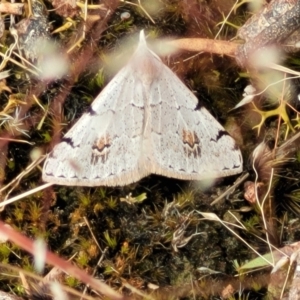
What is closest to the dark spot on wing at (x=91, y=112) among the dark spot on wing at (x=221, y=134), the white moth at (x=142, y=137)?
the white moth at (x=142, y=137)

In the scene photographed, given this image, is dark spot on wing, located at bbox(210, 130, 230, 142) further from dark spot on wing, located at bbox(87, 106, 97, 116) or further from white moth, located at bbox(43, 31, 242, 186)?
dark spot on wing, located at bbox(87, 106, 97, 116)

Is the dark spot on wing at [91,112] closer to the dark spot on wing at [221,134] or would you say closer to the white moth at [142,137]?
the white moth at [142,137]

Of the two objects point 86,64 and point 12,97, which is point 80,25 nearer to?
point 86,64

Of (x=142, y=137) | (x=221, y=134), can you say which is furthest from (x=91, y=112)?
(x=221, y=134)

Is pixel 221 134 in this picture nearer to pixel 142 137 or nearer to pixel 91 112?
pixel 142 137

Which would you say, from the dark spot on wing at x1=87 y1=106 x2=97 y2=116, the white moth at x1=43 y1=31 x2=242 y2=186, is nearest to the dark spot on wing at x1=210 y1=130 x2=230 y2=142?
the white moth at x1=43 y1=31 x2=242 y2=186

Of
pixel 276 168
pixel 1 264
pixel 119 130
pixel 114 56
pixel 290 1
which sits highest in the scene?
pixel 290 1

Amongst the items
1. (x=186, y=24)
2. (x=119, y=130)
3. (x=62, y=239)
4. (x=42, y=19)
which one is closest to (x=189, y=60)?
(x=186, y=24)

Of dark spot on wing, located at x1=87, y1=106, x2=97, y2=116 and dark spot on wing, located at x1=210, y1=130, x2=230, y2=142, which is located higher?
dark spot on wing, located at x1=87, y1=106, x2=97, y2=116
